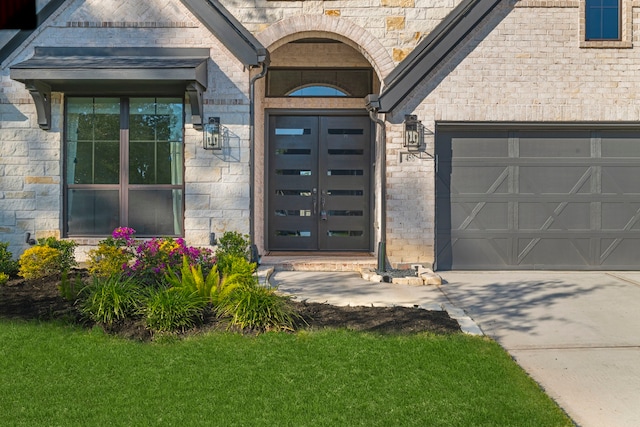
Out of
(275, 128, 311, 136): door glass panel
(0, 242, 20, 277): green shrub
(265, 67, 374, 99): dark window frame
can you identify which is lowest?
(0, 242, 20, 277): green shrub

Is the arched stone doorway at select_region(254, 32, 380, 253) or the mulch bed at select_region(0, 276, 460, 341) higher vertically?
the arched stone doorway at select_region(254, 32, 380, 253)

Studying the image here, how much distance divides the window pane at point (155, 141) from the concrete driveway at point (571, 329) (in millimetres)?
4858

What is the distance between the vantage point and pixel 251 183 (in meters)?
8.58

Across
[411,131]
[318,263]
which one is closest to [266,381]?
[318,263]

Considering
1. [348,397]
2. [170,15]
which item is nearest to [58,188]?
[170,15]

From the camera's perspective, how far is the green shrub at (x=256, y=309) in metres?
4.92

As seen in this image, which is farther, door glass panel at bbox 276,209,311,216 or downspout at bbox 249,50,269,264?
door glass panel at bbox 276,209,311,216

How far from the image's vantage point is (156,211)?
8.71 m

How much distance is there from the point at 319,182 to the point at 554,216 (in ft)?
14.4

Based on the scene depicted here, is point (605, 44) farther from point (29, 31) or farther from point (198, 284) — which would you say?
point (29, 31)

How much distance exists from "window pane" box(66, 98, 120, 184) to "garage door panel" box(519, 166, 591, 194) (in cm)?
691

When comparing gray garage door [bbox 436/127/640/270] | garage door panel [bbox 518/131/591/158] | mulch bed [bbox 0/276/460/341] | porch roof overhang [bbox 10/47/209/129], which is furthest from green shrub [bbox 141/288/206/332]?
garage door panel [bbox 518/131/591/158]

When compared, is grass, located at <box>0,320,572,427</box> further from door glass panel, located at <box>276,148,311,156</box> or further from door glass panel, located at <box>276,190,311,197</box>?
door glass panel, located at <box>276,148,311,156</box>

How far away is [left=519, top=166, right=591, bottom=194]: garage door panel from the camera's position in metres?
8.95
